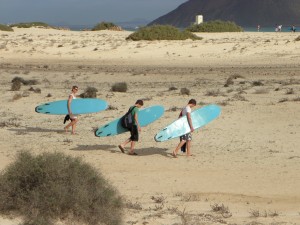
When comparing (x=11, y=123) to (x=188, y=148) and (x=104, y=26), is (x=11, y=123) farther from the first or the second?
(x=104, y=26)

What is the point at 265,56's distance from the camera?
44.0m

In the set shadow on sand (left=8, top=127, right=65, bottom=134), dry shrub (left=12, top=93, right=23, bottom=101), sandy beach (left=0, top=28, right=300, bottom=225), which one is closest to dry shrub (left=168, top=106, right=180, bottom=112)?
sandy beach (left=0, top=28, right=300, bottom=225)

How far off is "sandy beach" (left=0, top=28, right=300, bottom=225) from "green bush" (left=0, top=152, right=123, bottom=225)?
324 mm

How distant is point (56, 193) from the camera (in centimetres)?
931

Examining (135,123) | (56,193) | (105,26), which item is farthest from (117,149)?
(105,26)

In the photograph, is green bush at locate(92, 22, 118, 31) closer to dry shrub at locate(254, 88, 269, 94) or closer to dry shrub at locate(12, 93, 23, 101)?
dry shrub at locate(254, 88, 269, 94)

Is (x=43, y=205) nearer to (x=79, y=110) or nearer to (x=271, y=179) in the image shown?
(x=271, y=179)

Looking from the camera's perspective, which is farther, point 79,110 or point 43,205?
point 79,110

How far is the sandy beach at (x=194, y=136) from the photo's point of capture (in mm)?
11188

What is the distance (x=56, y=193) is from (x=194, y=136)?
29.5ft

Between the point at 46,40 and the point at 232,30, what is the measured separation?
20.9m

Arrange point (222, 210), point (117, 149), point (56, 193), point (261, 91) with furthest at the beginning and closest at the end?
point (261, 91), point (117, 149), point (222, 210), point (56, 193)

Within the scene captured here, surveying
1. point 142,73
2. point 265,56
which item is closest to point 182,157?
point 142,73

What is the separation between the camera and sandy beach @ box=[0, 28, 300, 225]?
11188 mm
